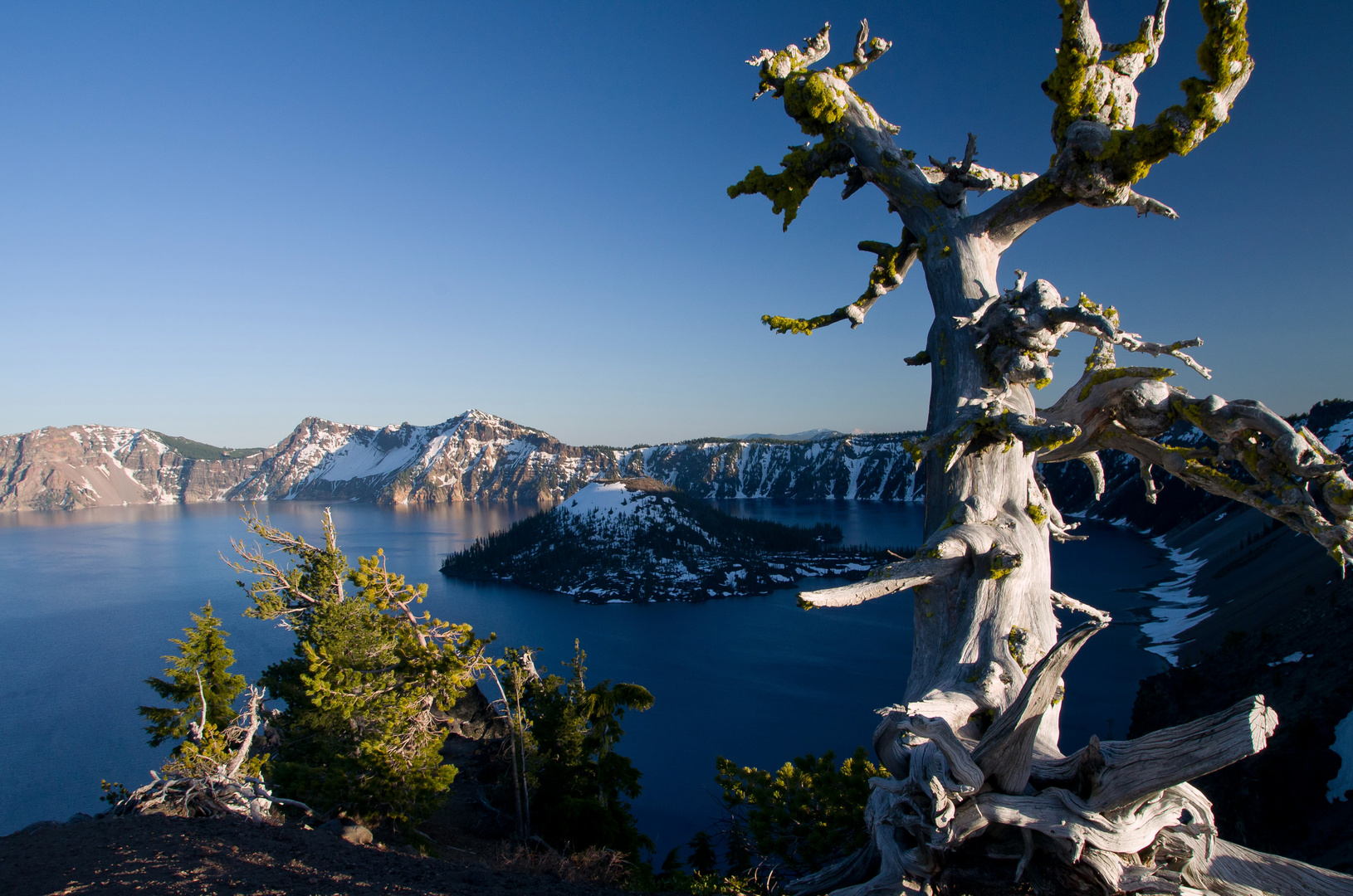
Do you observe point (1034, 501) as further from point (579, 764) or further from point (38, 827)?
point (579, 764)

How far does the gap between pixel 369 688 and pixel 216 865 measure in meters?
14.1

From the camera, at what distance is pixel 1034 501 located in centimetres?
282

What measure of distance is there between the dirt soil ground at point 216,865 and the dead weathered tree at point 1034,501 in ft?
11.4

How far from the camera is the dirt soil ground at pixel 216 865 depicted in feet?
14.6

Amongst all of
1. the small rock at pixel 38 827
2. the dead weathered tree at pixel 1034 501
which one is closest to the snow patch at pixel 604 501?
the small rock at pixel 38 827

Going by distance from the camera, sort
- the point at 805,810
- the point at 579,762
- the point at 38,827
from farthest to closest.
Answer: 1. the point at 579,762
2. the point at 805,810
3. the point at 38,827

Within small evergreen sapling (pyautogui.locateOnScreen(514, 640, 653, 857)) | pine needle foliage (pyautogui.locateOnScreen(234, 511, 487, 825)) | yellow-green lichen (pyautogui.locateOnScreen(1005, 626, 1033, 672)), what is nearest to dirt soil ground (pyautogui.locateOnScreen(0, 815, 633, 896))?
yellow-green lichen (pyautogui.locateOnScreen(1005, 626, 1033, 672))

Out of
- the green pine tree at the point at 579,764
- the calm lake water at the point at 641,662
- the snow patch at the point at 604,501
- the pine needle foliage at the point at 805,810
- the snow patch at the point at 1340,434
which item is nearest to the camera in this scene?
the pine needle foliage at the point at 805,810

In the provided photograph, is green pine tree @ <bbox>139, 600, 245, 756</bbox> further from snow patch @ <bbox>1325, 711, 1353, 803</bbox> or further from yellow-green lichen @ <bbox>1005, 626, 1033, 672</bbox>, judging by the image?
snow patch @ <bbox>1325, 711, 1353, 803</bbox>

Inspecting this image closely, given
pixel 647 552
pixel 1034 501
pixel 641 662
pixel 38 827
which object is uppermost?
→ pixel 1034 501

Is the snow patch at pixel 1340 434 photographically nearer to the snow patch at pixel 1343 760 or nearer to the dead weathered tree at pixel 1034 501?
the snow patch at pixel 1343 760

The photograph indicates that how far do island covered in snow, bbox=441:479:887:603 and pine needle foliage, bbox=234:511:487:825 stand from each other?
82905mm

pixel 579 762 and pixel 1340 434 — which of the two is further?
pixel 1340 434

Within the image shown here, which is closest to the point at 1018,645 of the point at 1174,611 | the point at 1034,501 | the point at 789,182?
the point at 1034,501
